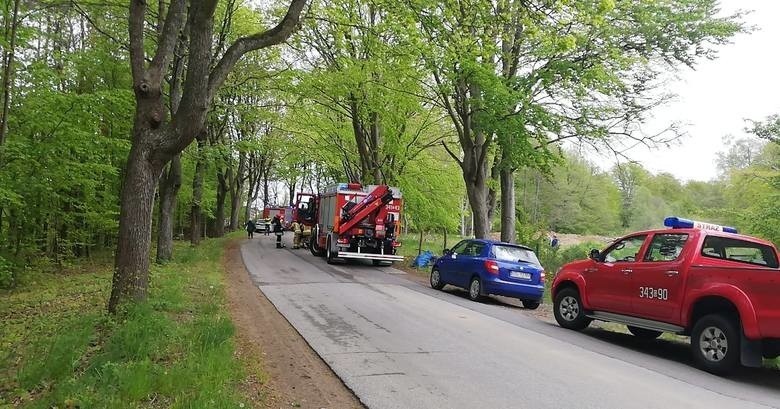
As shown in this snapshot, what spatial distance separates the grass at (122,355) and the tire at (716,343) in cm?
624

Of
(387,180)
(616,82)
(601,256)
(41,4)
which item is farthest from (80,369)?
(387,180)

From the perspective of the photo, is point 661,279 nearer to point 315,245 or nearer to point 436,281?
point 436,281

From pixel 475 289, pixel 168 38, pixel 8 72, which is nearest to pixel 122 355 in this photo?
pixel 168 38

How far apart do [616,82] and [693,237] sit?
30.5ft

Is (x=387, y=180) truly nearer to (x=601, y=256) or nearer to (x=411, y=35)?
(x=411, y=35)

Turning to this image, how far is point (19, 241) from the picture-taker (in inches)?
667

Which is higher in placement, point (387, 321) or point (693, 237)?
point (693, 237)

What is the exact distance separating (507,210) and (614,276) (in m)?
11.0

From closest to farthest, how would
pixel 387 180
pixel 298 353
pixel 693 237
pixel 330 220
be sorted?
pixel 298 353
pixel 693 237
pixel 330 220
pixel 387 180

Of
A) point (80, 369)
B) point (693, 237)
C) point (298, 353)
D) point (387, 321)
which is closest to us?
point (80, 369)

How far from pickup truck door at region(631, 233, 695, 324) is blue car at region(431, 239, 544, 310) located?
4339 millimetres

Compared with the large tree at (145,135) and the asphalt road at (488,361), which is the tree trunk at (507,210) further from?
the large tree at (145,135)

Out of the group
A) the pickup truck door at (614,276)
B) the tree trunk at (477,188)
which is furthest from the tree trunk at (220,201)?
the pickup truck door at (614,276)

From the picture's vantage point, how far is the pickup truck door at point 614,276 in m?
9.20
